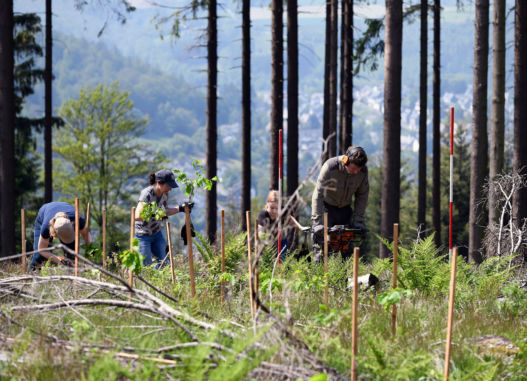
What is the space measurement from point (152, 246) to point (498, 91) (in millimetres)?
9139

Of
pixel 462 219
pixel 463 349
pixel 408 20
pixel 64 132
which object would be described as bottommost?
pixel 462 219

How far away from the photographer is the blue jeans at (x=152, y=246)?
8.61 m

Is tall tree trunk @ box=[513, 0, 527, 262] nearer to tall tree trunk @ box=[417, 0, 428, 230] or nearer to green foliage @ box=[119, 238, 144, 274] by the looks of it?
green foliage @ box=[119, 238, 144, 274]

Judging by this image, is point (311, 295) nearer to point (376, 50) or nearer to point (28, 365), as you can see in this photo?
point (28, 365)

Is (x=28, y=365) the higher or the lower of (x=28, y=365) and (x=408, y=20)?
the lower

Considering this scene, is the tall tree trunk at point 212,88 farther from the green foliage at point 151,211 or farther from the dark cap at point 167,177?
the green foliage at point 151,211

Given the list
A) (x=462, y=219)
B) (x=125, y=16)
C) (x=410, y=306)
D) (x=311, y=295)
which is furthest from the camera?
(x=462, y=219)

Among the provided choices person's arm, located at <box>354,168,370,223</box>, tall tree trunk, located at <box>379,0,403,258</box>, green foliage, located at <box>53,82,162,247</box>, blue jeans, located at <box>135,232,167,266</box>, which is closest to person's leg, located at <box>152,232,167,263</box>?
blue jeans, located at <box>135,232,167,266</box>

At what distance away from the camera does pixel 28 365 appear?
373 cm

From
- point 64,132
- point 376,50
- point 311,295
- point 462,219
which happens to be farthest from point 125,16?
point 64,132

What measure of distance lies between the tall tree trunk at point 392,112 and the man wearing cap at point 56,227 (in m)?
6.01

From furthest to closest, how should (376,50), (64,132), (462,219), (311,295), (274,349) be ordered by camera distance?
1. (64,132)
2. (462,219)
3. (376,50)
4. (311,295)
5. (274,349)

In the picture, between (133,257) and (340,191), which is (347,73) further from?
(133,257)

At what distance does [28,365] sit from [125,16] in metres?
16.8
